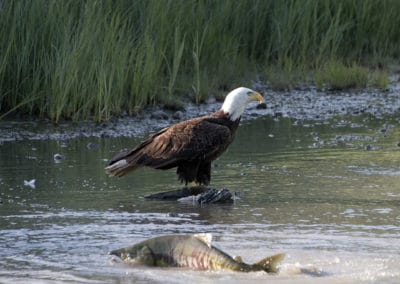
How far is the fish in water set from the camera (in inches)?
232

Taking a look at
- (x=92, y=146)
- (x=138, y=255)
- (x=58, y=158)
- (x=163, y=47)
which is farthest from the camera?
(x=163, y=47)

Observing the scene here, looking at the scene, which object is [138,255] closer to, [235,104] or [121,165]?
[121,165]

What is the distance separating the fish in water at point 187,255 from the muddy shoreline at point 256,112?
5089mm

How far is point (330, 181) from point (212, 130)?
1.04 meters

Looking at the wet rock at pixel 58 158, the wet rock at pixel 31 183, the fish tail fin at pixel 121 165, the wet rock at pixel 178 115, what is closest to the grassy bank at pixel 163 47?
the wet rock at pixel 178 115

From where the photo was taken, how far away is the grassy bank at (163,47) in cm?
1158

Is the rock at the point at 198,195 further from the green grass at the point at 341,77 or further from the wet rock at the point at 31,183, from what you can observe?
the green grass at the point at 341,77

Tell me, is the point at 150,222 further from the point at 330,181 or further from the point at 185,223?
the point at 330,181

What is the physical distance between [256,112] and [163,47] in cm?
128

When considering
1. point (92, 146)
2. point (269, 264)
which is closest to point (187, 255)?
point (269, 264)

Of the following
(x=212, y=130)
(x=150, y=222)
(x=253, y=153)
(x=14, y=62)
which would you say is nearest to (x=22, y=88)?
(x=14, y=62)

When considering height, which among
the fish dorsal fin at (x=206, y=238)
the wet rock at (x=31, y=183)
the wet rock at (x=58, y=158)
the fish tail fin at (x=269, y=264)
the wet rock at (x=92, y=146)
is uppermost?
the fish dorsal fin at (x=206, y=238)

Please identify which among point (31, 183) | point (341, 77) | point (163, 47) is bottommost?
point (31, 183)

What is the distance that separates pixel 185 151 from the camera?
29.2 ft
